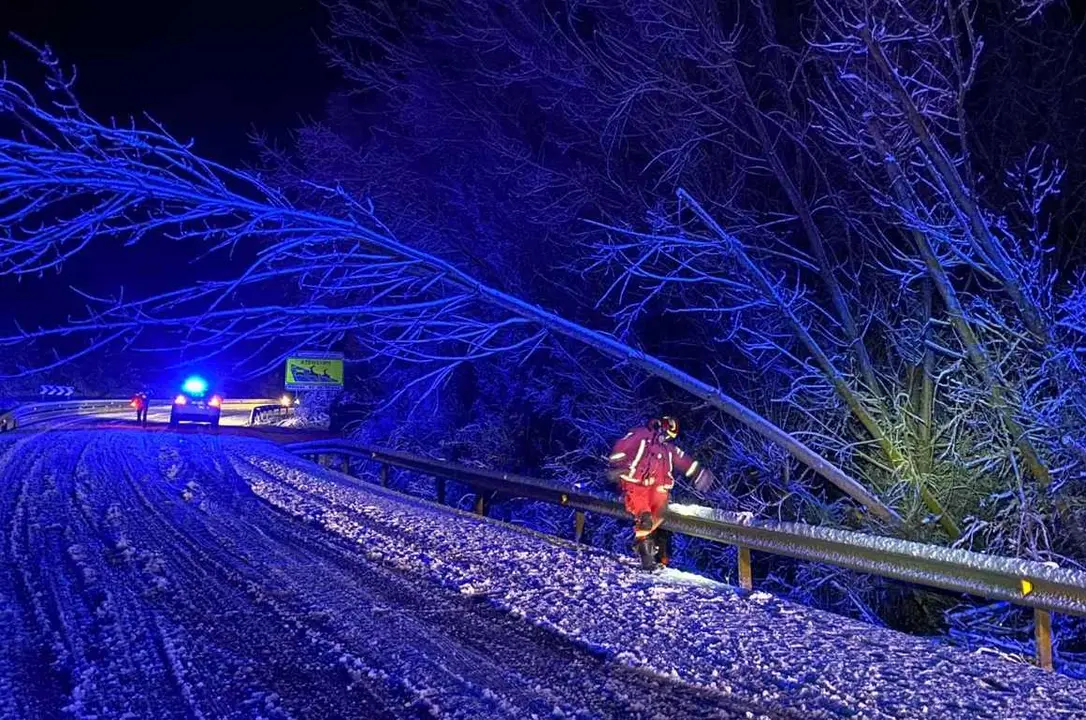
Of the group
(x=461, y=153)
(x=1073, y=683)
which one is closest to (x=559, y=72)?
(x=461, y=153)

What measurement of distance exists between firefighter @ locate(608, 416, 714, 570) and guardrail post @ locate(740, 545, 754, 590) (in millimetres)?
669

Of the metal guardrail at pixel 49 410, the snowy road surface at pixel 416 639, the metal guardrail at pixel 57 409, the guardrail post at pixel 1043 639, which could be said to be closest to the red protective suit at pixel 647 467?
the snowy road surface at pixel 416 639

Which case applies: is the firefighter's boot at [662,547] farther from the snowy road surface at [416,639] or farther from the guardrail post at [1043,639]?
the guardrail post at [1043,639]

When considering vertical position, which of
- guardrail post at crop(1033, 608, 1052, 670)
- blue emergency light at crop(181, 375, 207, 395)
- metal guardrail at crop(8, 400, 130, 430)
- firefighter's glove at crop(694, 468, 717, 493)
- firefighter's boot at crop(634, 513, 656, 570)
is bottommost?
guardrail post at crop(1033, 608, 1052, 670)

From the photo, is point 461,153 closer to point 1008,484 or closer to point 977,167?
point 977,167

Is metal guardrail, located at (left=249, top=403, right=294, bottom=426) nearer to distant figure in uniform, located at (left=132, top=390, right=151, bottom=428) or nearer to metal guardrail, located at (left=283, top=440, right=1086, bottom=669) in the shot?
distant figure in uniform, located at (left=132, top=390, right=151, bottom=428)

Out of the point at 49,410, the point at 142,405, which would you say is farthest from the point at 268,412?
the point at 142,405

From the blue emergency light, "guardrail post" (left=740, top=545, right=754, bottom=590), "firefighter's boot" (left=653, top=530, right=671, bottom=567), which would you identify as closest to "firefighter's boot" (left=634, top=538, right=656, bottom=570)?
"firefighter's boot" (left=653, top=530, right=671, bottom=567)

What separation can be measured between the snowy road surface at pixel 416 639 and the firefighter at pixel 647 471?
490 mm

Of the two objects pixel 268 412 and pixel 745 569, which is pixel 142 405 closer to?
pixel 268 412

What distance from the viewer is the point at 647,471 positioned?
26.3ft

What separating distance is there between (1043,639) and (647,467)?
351 cm

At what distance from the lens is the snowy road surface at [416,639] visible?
14.5 feet

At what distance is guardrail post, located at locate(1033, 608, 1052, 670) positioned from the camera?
547 centimetres
